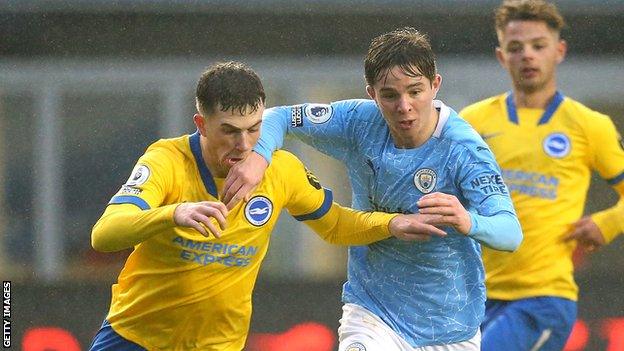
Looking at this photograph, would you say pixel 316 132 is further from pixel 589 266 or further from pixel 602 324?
pixel 589 266

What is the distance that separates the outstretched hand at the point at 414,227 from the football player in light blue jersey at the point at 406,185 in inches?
2.2

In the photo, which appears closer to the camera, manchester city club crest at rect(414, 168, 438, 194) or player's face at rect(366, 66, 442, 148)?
player's face at rect(366, 66, 442, 148)

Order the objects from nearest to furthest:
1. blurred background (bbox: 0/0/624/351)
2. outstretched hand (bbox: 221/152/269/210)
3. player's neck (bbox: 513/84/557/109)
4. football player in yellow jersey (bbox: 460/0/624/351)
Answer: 1. outstretched hand (bbox: 221/152/269/210)
2. football player in yellow jersey (bbox: 460/0/624/351)
3. player's neck (bbox: 513/84/557/109)
4. blurred background (bbox: 0/0/624/351)

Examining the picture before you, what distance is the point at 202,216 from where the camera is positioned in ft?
15.7

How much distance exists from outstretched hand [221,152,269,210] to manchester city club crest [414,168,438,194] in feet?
1.93

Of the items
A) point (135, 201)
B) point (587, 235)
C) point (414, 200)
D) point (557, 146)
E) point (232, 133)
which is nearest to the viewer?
point (135, 201)

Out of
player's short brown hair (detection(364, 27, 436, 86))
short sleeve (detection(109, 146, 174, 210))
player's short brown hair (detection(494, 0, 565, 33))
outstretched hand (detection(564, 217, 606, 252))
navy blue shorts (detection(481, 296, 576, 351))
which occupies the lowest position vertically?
navy blue shorts (detection(481, 296, 576, 351))

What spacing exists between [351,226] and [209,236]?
0.56m

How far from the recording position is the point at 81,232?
12469mm

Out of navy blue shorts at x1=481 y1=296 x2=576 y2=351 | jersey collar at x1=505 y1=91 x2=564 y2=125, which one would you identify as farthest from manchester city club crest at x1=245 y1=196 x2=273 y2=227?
jersey collar at x1=505 y1=91 x2=564 y2=125

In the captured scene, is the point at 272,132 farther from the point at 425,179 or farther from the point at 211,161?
the point at 425,179

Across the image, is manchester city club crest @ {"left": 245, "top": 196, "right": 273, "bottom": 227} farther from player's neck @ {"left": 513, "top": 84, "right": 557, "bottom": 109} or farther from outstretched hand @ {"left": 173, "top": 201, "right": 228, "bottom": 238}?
player's neck @ {"left": 513, "top": 84, "right": 557, "bottom": 109}

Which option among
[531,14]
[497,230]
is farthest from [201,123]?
[531,14]

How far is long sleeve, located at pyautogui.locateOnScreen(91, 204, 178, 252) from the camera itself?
4.92m
